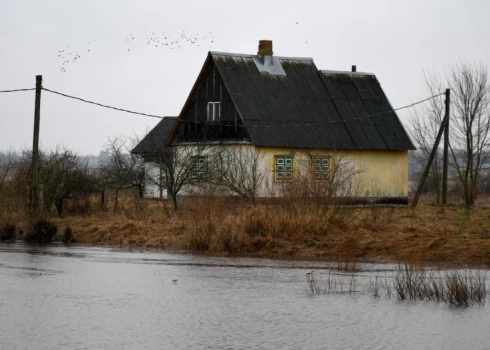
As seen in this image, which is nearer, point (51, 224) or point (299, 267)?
point (299, 267)

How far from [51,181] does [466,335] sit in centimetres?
2237

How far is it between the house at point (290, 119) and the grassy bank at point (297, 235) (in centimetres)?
1512

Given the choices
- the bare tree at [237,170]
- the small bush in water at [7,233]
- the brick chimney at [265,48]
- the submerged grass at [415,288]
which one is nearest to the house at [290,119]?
the brick chimney at [265,48]

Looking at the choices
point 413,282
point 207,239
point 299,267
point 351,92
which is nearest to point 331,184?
point 207,239

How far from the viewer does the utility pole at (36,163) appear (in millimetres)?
28391

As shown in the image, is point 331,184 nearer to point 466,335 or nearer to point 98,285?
point 98,285

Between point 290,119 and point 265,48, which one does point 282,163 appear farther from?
point 265,48

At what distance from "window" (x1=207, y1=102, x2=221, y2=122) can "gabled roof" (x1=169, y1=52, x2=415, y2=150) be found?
1.51 meters

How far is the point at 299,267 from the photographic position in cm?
1953

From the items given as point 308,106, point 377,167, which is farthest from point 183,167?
point 377,167

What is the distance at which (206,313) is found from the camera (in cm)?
1290

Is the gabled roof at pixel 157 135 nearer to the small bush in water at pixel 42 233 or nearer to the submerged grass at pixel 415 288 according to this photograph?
the small bush in water at pixel 42 233

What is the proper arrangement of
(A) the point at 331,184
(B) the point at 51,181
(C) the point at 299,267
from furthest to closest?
(B) the point at 51,181 → (A) the point at 331,184 → (C) the point at 299,267

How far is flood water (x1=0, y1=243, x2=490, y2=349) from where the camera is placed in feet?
35.2
